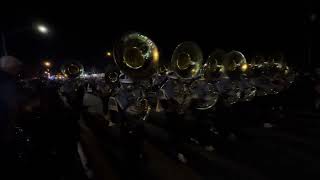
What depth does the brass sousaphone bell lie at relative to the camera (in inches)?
184

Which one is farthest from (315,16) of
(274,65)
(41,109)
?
(41,109)

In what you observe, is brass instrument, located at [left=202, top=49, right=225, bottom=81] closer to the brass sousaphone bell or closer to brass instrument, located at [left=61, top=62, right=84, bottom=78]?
the brass sousaphone bell

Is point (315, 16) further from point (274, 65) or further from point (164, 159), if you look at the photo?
point (164, 159)

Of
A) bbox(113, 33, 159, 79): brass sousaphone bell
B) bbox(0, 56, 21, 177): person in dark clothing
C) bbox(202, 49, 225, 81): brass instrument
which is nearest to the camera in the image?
bbox(0, 56, 21, 177): person in dark clothing

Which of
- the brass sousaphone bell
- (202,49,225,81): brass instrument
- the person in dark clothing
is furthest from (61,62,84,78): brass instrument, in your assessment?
the person in dark clothing

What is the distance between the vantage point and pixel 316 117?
27.8 feet

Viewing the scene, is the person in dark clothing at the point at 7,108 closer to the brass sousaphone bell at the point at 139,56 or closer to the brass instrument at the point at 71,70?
the brass sousaphone bell at the point at 139,56

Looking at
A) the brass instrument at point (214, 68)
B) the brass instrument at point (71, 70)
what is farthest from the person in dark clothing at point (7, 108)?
the brass instrument at point (71, 70)

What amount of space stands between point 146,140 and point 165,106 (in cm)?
138

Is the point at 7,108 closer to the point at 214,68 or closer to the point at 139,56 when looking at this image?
the point at 139,56

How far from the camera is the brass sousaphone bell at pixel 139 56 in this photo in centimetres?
468

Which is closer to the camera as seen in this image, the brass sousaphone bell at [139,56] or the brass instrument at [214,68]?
the brass sousaphone bell at [139,56]

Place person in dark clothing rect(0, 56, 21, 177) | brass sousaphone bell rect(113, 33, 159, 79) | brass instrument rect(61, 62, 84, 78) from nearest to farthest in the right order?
person in dark clothing rect(0, 56, 21, 177) < brass sousaphone bell rect(113, 33, 159, 79) < brass instrument rect(61, 62, 84, 78)

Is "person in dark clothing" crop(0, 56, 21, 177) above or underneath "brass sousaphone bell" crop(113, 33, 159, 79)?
underneath
